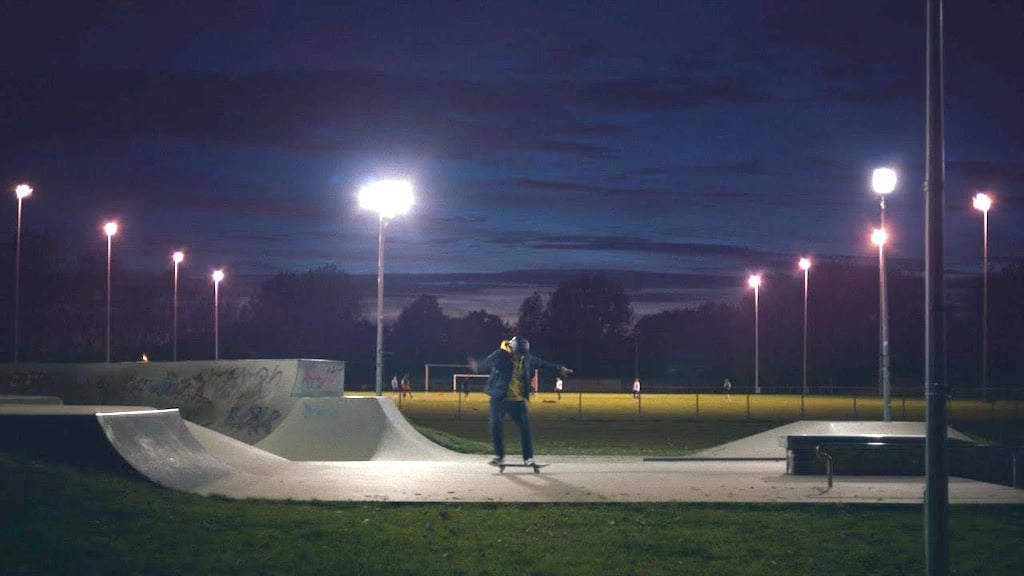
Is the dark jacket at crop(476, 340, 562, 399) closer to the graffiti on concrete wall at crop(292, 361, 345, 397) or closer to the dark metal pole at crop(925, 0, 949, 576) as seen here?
the dark metal pole at crop(925, 0, 949, 576)

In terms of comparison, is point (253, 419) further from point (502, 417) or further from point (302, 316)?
point (302, 316)

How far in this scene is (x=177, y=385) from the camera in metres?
26.6

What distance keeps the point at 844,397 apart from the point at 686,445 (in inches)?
2193

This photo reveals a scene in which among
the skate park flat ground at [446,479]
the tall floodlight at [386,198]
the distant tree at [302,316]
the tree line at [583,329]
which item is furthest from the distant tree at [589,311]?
the skate park flat ground at [446,479]

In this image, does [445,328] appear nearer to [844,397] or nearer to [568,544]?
[844,397]

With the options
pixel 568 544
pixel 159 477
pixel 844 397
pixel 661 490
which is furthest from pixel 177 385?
pixel 844 397

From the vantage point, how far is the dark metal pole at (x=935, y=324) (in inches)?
338

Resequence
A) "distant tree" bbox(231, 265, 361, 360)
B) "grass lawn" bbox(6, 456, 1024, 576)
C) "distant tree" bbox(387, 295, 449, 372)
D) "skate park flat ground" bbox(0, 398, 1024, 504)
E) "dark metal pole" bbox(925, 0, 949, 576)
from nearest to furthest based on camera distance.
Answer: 1. "dark metal pole" bbox(925, 0, 949, 576)
2. "grass lawn" bbox(6, 456, 1024, 576)
3. "skate park flat ground" bbox(0, 398, 1024, 504)
4. "distant tree" bbox(231, 265, 361, 360)
5. "distant tree" bbox(387, 295, 449, 372)

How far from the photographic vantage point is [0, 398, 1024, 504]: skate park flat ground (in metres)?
12.6

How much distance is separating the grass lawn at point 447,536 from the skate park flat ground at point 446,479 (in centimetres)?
72

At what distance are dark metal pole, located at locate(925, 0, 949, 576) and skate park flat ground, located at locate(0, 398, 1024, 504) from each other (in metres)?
3.68

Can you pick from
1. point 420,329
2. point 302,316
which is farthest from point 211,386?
point 420,329

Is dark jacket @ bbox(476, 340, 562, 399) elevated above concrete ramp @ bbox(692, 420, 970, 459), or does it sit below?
above

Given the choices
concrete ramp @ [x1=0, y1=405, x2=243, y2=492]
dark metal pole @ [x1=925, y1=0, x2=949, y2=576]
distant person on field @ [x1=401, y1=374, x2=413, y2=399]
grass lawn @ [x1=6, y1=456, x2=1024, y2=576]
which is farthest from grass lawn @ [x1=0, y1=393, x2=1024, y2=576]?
distant person on field @ [x1=401, y1=374, x2=413, y2=399]
